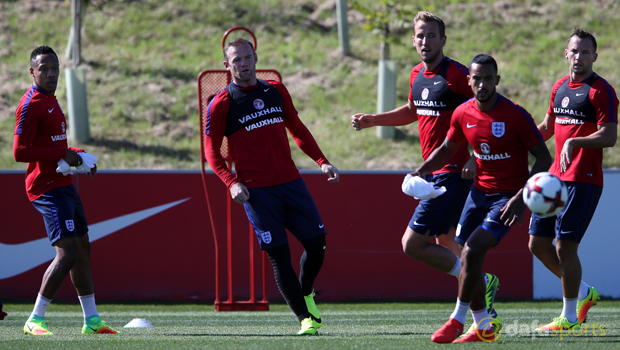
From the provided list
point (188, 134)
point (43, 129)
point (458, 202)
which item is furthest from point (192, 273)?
point (188, 134)

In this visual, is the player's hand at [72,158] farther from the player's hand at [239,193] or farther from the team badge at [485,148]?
the team badge at [485,148]

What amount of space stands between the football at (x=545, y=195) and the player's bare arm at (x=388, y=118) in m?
1.72

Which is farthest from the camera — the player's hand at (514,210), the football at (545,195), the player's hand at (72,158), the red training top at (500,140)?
the player's hand at (72,158)

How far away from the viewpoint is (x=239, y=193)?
475 cm

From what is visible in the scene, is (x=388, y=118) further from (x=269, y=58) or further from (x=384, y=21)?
(x=269, y=58)

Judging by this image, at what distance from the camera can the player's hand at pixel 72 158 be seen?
525cm

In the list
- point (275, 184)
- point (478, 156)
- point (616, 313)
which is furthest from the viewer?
point (616, 313)

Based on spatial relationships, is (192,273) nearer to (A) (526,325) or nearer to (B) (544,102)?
(A) (526,325)

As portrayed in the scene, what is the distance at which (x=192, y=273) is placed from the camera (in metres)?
8.38

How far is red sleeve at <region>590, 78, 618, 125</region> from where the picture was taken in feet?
16.1

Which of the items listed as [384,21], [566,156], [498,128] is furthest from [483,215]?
[384,21]

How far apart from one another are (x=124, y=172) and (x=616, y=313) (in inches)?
227

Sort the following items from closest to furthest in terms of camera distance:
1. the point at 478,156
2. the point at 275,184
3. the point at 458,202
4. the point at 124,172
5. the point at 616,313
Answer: the point at 478,156
the point at 275,184
the point at 458,202
the point at 616,313
the point at 124,172

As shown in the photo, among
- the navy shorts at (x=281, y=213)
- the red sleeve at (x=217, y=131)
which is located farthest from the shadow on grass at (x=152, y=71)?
the navy shorts at (x=281, y=213)
